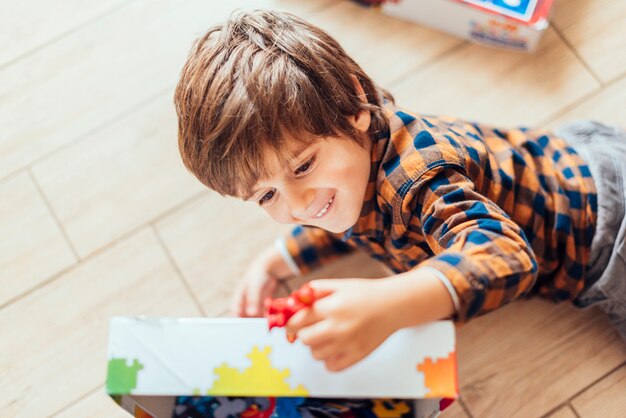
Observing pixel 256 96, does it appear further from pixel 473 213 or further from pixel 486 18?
pixel 486 18

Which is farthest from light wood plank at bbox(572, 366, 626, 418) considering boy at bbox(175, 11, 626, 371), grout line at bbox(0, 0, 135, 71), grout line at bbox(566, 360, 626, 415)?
grout line at bbox(0, 0, 135, 71)

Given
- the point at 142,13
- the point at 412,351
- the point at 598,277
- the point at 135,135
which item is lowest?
the point at 598,277

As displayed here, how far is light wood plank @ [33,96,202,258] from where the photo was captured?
992 mm

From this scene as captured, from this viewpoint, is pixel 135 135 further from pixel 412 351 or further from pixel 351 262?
pixel 412 351

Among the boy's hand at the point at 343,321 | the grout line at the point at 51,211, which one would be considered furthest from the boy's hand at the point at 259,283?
the boy's hand at the point at 343,321

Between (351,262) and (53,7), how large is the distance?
64 centimetres

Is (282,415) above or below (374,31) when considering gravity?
below

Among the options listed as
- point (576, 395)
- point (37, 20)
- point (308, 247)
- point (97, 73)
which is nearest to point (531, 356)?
point (576, 395)

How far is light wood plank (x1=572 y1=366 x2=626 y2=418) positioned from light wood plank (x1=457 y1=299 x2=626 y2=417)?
0.4 inches

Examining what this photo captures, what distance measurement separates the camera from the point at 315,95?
2.05ft

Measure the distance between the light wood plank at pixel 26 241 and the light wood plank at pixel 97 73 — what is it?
0.15ft

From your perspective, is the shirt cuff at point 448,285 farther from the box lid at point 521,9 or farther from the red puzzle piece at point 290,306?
the box lid at point 521,9

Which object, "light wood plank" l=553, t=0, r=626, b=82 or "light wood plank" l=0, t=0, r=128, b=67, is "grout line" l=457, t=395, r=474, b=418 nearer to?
"light wood plank" l=553, t=0, r=626, b=82

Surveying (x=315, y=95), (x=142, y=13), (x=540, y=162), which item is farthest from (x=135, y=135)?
(x=540, y=162)
